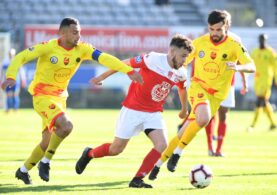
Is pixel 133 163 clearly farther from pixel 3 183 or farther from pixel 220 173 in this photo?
pixel 3 183

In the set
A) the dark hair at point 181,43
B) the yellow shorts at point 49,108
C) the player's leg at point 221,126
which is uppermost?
the dark hair at point 181,43

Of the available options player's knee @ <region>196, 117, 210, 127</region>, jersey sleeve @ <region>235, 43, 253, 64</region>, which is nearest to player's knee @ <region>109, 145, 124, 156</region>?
player's knee @ <region>196, 117, 210, 127</region>

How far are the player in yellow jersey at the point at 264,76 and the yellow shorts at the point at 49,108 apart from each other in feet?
39.0

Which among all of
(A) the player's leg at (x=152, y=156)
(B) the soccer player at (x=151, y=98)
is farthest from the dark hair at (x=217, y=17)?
(A) the player's leg at (x=152, y=156)

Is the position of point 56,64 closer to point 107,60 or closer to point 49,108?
point 49,108

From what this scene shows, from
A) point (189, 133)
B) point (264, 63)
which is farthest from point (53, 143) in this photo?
point (264, 63)

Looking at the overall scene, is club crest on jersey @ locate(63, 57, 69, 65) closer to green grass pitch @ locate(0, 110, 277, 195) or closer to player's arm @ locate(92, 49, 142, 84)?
player's arm @ locate(92, 49, 142, 84)

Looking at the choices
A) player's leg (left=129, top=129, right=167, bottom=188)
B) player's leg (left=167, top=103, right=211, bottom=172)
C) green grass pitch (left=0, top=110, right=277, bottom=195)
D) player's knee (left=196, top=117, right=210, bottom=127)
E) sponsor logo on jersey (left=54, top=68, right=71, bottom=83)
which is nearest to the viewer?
green grass pitch (left=0, top=110, right=277, bottom=195)

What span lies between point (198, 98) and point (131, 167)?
4.53 ft

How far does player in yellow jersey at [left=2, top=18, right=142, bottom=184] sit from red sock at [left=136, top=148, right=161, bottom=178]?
919 mm

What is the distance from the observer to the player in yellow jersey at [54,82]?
30.8 ft

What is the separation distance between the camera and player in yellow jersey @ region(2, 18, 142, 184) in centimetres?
939

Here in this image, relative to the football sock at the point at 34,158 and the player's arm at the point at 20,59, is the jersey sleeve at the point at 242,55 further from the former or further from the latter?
the football sock at the point at 34,158

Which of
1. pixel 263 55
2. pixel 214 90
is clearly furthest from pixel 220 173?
pixel 263 55
